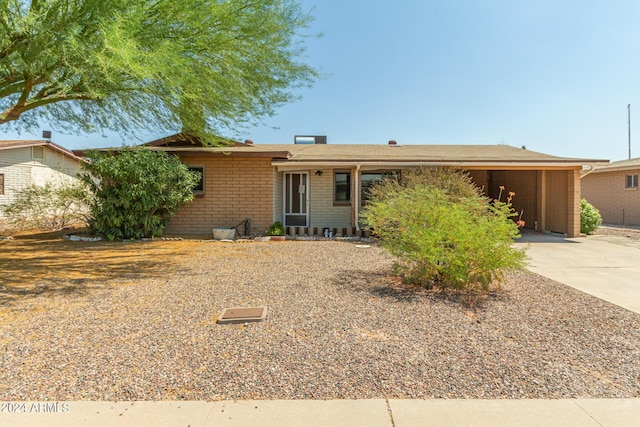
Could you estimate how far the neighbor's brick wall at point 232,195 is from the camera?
12.3m

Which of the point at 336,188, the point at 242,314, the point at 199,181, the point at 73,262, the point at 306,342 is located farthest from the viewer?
the point at 336,188

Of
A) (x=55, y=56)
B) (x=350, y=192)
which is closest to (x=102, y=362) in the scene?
(x=55, y=56)

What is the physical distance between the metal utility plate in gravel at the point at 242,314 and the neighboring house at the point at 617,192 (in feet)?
61.7

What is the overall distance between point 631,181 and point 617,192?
0.82 meters

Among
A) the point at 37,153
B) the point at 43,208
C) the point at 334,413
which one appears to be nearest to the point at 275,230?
the point at 43,208

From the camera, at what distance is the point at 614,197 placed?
1834 cm

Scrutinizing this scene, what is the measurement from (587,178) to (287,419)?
23.5m

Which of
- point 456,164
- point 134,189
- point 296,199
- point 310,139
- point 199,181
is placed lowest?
point 296,199

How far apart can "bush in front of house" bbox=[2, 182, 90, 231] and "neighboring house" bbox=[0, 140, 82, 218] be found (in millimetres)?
1792

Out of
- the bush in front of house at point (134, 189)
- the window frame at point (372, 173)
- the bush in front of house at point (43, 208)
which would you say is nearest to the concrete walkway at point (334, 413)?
the bush in front of house at point (134, 189)

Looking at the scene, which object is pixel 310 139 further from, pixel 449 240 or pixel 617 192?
pixel 617 192

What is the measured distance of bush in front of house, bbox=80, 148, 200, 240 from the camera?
34.7 ft

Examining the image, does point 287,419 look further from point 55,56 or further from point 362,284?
point 55,56

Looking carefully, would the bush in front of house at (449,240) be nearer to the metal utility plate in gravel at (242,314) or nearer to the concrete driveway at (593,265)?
the concrete driveway at (593,265)
